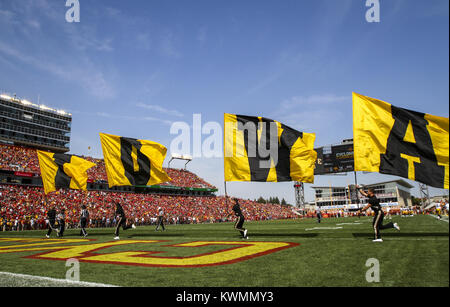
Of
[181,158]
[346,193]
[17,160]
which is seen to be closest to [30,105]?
[17,160]

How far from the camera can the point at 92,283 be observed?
5703 mm

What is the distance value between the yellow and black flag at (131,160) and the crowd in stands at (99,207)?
8379mm

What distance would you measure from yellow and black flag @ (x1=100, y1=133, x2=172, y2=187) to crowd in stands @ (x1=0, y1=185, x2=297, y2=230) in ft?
27.5

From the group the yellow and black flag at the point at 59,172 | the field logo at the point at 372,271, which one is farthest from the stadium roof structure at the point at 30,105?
the field logo at the point at 372,271

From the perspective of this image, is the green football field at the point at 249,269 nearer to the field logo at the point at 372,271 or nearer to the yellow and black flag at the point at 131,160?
the field logo at the point at 372,271

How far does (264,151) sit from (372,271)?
7.80 m

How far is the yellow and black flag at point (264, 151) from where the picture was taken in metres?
13.0

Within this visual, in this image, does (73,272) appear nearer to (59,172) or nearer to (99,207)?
(59,172)

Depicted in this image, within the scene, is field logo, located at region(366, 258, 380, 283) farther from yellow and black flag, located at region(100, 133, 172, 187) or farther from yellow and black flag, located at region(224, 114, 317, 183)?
yellow and black flag, located at region(100, 133, 172, 187)

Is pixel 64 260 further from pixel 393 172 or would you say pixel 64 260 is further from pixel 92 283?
pixel 393 172

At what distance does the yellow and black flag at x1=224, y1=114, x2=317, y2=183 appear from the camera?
12969 mm

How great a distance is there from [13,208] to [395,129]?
136 feet

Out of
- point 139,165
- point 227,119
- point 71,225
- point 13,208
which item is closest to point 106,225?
point 71,225

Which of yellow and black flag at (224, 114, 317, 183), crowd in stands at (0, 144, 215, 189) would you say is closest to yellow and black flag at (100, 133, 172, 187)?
yellow and black flag at (224, 114, 317, 183)
